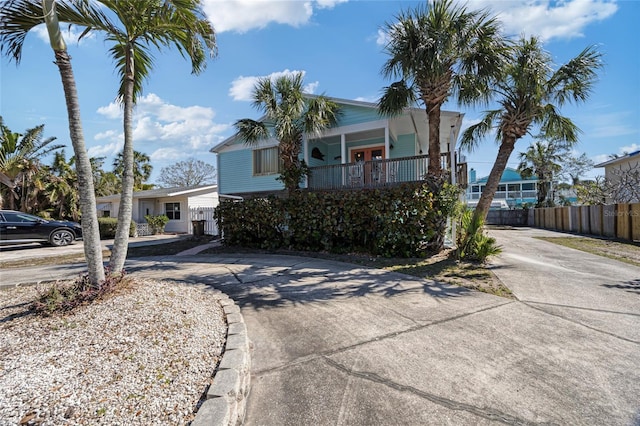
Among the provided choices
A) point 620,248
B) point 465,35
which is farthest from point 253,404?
point 620,248

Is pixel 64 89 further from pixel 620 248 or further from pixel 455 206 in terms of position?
pixel 620 248

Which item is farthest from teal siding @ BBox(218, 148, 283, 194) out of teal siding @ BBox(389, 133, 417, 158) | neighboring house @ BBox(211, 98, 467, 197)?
teal siding @ BBox(389, 133, 417, 158)

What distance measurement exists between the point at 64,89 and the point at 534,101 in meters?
9.88

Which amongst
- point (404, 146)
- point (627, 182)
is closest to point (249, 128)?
point (404, 146)

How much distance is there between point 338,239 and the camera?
9.97 meters

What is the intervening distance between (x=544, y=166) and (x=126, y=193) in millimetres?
31517

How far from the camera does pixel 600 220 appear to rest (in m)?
14.8

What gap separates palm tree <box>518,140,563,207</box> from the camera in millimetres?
26172

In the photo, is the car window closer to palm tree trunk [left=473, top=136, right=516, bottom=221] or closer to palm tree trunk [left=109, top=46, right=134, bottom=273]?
palm tree trunk [left=109, top=46, right=134, bottom=273]

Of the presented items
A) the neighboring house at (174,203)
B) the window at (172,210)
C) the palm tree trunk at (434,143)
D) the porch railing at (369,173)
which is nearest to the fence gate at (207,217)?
the neighboring house at (174,203)

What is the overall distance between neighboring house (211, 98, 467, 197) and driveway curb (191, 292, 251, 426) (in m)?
8.50

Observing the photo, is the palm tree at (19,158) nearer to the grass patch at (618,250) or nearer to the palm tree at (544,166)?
the grass patch at (618,250)

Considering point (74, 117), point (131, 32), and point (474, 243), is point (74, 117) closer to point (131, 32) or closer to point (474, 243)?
point (131, 32)

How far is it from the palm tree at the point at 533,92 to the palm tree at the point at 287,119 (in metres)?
6.22
